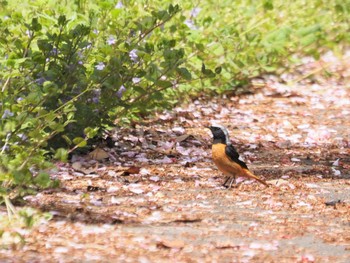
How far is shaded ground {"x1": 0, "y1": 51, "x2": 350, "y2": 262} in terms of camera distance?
417cm

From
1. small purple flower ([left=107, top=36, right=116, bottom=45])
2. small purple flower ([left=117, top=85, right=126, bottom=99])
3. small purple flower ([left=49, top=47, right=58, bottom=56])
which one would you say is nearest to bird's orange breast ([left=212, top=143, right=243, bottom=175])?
small purple flower ([left=117, top=85, right=126, bottom=99])

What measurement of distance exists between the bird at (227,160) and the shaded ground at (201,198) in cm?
9

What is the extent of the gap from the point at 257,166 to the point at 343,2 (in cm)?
396

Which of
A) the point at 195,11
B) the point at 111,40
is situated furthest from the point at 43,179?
the point at 195,11

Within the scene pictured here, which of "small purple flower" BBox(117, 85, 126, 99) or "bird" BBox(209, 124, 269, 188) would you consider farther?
"small purple flower" BBox(117, 85, 126, 99)

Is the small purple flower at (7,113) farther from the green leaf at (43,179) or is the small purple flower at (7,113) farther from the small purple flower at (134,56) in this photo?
the small purple flower at (134,56)

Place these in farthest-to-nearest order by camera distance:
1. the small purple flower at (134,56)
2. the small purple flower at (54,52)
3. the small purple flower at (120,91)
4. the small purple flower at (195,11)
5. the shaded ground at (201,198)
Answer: the small purple flower at (195,11), the small purple flower at (120,91), the small purple flower at (134,56), the small purple flower at (54,52), the shaded ground at (201,198)

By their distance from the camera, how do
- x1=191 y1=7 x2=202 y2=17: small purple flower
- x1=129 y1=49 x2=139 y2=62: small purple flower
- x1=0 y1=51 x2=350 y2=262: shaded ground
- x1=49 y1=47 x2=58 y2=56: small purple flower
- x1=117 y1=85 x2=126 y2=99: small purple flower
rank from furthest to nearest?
x1=191 y1=7 x2=202 y2=17: small purple flower, x1=117 y1=85 x2=126 y2=99: small purple flower, x1=129 y1=49 x2=139 y2=62: small purple flower, x1=49 y1=47 x2=58 y2=56: small purple flower, x1=0 y1=51 x2=350 y2=262: shaded ground

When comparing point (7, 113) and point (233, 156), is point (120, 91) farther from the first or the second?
point (7, 113)

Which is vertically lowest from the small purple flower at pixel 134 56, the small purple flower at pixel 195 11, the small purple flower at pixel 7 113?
the small purple flower at pixel 7 113

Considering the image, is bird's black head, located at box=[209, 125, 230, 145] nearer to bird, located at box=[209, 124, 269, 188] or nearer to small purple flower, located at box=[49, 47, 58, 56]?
bird, located at box=[209, 124, 269, 188]

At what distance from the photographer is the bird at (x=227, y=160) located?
5613 mm

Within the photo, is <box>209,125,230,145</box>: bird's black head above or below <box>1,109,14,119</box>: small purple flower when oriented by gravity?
below

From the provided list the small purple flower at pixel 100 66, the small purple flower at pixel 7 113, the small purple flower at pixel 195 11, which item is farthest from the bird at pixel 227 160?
the small purple flower at pixel 195 11
